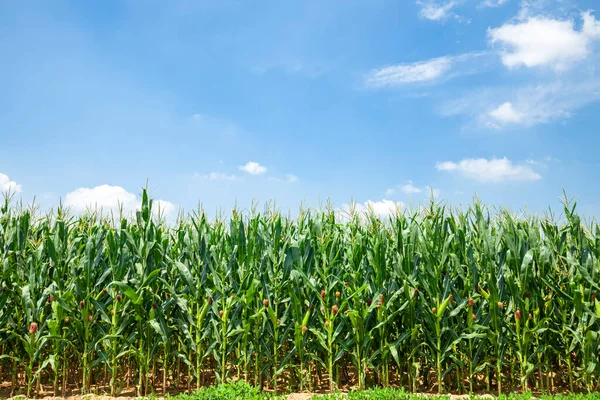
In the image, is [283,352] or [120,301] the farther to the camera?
[283,352]

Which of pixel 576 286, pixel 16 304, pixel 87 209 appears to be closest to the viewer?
pixel 576 286

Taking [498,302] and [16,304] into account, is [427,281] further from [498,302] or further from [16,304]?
[16,304]

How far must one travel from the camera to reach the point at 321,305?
6832mm

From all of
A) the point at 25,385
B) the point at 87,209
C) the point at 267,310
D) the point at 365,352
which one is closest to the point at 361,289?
the point at 365,352

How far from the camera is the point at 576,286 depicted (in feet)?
23.1

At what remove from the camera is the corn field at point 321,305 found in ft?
22.2

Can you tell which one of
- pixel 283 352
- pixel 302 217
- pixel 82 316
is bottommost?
pixel 283 352

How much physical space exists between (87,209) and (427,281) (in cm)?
619

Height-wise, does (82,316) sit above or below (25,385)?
above

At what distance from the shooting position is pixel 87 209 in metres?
8.68

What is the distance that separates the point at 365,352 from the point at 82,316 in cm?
422

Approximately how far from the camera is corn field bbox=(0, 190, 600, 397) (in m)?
6.76

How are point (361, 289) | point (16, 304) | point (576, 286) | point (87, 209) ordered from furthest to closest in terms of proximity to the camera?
point (87, 209), point (16, 304), point (576, 286), point (361, 289)

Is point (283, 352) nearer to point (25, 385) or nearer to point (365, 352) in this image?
point (365, 352)
